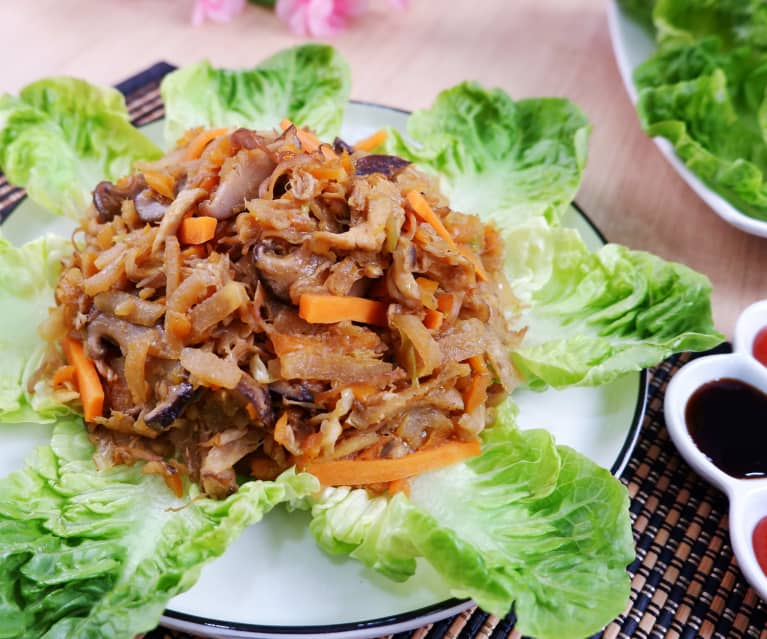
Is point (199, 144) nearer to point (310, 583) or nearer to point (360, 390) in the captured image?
point (360, 390)

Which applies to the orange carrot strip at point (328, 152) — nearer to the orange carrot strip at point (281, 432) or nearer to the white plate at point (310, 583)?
the orange carrot strip at point (281, 432)

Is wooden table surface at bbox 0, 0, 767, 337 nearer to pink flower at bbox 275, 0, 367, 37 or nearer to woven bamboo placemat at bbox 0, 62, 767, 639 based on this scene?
pink flower at bbox 275, 0, 367, 37

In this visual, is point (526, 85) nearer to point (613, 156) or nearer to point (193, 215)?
point (613, 156)

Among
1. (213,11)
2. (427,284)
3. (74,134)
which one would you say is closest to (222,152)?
(427,284)

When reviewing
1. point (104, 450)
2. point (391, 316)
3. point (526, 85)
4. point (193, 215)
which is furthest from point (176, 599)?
point (526, 85)

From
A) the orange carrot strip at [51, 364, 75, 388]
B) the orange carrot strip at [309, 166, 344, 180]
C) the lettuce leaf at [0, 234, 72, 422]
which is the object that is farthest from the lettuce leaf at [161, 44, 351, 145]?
the orange carrot strip at [51, 364, 75, 388]

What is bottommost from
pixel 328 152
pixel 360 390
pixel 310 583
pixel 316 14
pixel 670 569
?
pixel 670 569
